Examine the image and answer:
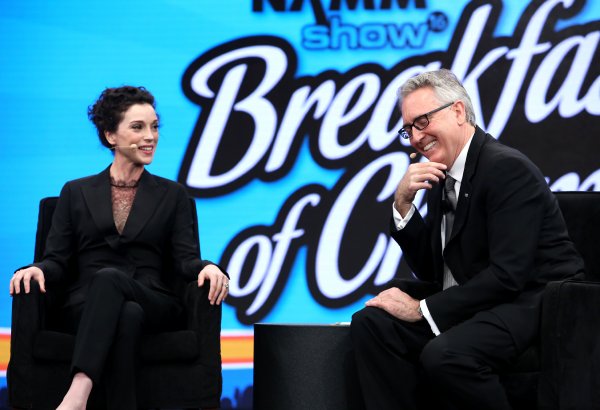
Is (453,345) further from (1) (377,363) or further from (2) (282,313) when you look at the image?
(2) (282,313)

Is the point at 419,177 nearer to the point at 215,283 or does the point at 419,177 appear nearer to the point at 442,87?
the point at 442,87

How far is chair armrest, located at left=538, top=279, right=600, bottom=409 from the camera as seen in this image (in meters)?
2.69

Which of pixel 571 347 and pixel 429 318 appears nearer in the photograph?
pixel 571 347

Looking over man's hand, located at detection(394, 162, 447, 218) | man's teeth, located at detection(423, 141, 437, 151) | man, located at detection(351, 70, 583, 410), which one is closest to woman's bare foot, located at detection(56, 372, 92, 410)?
man, located at detection(351, 70, 583, 410)

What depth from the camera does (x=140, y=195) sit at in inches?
148

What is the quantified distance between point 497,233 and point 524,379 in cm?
46

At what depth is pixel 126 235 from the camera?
3.68 meters

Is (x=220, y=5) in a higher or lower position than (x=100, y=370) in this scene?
higher

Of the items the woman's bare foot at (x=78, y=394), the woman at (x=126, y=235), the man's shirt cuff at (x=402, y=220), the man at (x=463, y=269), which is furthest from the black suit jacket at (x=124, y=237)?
the man at (x=463, y=269)

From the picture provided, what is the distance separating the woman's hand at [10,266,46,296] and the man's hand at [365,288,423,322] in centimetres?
121

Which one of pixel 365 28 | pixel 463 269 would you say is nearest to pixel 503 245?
pixel 463 269

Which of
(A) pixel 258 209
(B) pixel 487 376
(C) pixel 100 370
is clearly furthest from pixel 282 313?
(B) pixel 487 376

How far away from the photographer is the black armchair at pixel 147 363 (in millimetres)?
3322

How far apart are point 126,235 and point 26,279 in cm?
48
